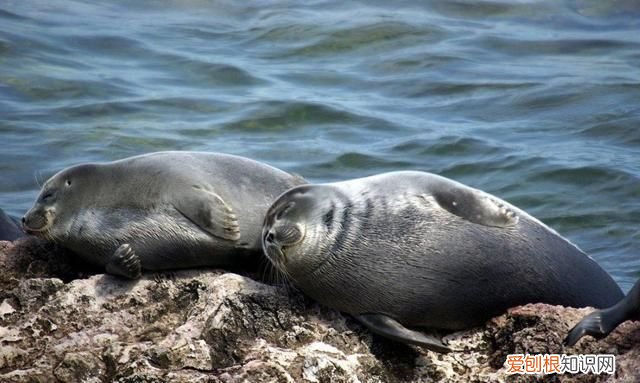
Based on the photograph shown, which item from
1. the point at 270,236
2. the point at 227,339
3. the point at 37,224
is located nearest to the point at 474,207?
the point at 270,236

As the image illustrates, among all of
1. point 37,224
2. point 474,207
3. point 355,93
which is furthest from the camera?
point 355,93

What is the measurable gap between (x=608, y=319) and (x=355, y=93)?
949cm

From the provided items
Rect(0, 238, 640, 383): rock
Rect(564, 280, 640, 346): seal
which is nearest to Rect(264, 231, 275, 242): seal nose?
Rect(0, 238, 640, 383): rock

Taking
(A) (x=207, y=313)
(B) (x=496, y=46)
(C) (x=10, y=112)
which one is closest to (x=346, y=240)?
(A) (x=207, y=313)

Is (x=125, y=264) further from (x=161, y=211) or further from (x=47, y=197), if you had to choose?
(x=47, y=197)

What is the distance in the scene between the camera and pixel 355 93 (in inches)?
555

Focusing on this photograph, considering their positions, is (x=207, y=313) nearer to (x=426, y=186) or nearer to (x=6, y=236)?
(x=426, y=186)

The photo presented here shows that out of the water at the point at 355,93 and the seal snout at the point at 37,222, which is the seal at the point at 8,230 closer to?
the seal snout at the point at 37,222

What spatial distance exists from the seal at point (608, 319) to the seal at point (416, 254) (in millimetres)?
589

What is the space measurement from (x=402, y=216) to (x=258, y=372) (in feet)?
3.66

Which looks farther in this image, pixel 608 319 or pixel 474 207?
pixel 474 207

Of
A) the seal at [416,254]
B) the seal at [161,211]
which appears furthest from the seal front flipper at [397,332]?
the seal at [161,211]

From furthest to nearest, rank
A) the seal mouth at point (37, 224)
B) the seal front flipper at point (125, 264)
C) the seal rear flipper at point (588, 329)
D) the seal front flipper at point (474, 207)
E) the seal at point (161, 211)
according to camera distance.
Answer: the seal mouth at point (37, 224) → the seal at point (161, 211) → the seal front flipper at point (125, 264) → the seal front flipper at point (474, 207) → the seal rear flipper at point (588, 329)

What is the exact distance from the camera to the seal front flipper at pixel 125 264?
5680 mm
